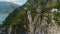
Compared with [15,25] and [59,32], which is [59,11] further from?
[15,25]

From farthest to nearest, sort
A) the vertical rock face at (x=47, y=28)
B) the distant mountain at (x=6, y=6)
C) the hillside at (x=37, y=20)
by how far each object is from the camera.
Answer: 1. the distant mountain at (x=6, y=6)
2. the hillside at (x=37, y=20)
3. the vertical rock face at (x=47, y=28)

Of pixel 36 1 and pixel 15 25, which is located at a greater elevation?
pixel 36 1

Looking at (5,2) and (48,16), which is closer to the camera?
(48,16)

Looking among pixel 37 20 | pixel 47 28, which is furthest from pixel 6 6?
pixel 47 28

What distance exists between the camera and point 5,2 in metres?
50.2

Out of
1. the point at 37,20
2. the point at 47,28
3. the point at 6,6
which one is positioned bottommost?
the point at 47,28

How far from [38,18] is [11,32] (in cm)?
434

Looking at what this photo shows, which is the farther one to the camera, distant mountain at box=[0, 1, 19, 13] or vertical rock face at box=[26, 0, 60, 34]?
distant mountain at box=[0, 1, 19, 13]

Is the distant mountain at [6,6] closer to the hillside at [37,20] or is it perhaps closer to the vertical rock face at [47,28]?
the hillside at [37,20]

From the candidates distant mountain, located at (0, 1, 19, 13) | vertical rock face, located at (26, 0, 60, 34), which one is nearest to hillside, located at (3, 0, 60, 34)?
vertical rock face, located at (26, 0, 60, 34)

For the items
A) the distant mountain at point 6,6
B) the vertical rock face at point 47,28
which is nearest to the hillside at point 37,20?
the vertical rock face at point 47,28

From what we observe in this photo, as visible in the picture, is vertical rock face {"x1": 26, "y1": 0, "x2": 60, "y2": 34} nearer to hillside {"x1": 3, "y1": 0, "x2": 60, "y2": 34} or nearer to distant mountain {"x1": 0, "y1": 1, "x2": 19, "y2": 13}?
hillside {"x1": 3, "y1": 0, "x2": 60, "y2": 34}

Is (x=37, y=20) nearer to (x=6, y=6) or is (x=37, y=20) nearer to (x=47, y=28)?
(x=47, y=28)

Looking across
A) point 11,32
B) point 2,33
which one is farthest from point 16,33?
point 2,33
